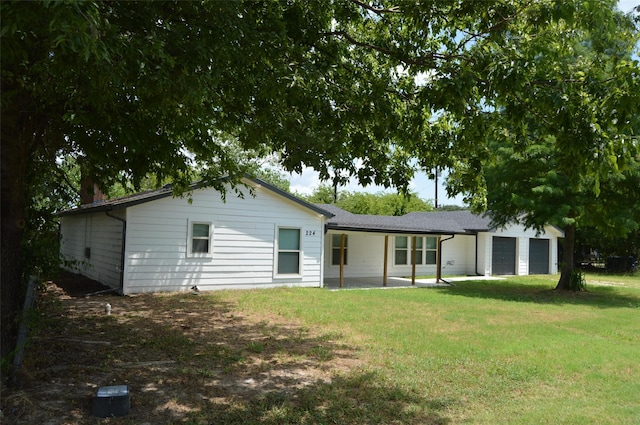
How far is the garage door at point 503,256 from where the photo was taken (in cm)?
2356

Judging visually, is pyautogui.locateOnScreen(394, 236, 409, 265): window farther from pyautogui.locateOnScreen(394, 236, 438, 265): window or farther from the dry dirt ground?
the dry dirt ground

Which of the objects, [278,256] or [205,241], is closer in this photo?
[205,241]

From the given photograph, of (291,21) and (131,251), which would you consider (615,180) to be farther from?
(131,251)

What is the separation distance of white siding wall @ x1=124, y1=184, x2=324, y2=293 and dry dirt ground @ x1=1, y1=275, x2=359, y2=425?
10.5ft

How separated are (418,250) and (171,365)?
17.4 m

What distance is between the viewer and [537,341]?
8.08 meters

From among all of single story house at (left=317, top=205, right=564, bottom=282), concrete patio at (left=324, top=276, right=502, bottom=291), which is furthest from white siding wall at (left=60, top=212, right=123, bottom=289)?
single story house at (left=317, top=205, right=564, bottom=282)

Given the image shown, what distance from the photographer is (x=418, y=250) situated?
72.7 ft

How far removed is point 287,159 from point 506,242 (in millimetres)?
20436

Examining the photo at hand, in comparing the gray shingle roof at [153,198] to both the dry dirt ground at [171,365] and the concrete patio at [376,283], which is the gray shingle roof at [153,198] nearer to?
the concrete patio at [376,283]

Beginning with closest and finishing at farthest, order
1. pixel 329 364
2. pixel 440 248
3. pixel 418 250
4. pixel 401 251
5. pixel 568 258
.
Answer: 1. pixel 329 364
2. pixel 568 258
3. pixel 440 248
4. pixel 401 251
5. pixel 418 250

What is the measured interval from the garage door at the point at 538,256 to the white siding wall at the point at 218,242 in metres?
14.5

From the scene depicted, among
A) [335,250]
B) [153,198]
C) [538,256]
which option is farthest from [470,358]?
[538,256]

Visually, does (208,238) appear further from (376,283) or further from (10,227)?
(10,227)
